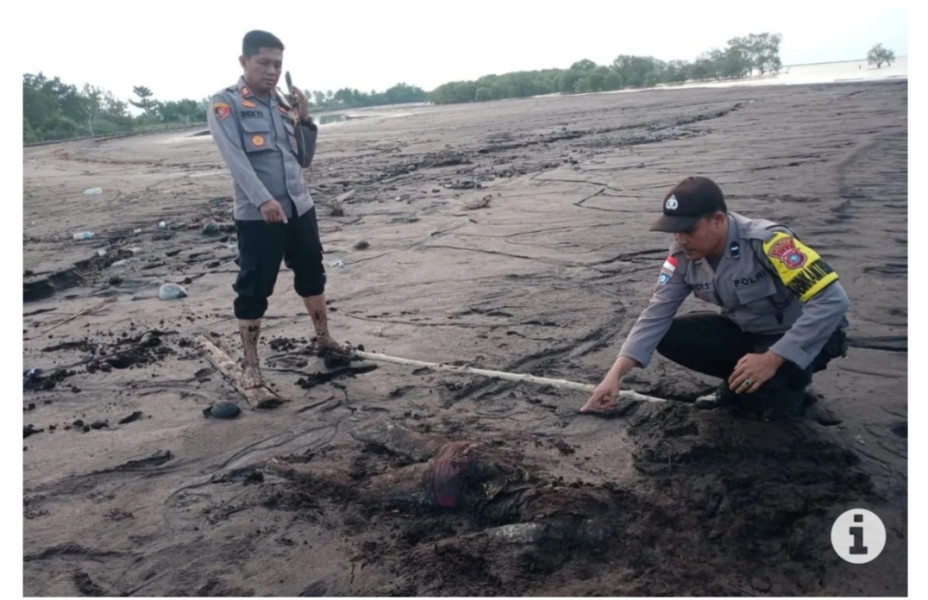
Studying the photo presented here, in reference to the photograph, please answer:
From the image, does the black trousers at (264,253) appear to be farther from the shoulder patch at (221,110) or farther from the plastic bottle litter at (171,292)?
the plastic bottle litter at (171,292)

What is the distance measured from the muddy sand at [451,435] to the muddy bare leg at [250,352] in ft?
0.50

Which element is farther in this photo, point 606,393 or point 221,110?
point 221,110

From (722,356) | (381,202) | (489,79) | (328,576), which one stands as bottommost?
(328,576)

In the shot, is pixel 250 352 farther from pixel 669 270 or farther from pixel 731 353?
pixel 731 353

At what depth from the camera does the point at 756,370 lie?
9.56 ft

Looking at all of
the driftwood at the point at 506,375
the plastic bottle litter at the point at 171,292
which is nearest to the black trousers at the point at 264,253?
the driftwood at the point at 506,375

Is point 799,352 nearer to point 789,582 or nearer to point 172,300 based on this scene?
point 789,582

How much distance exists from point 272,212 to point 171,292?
2802 millimetres

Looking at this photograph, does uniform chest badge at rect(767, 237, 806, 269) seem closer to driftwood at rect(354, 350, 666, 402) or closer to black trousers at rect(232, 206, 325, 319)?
driftwood at rect(354, 350, 666, 402)

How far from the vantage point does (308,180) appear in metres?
13.8

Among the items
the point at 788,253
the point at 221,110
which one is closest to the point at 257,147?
the point at 221,110

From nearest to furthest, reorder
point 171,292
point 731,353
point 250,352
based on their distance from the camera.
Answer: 1. point 731,353
2. point 250,352
3. point 171,292

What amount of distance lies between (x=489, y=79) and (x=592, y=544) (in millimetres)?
64428

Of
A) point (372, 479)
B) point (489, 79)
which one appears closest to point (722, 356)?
point (372, 479)
